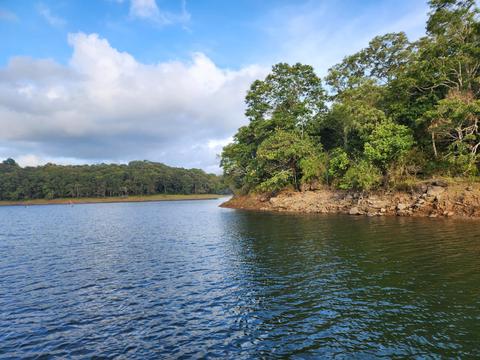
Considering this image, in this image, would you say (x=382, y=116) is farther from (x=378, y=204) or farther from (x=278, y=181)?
(x=278, y=181)

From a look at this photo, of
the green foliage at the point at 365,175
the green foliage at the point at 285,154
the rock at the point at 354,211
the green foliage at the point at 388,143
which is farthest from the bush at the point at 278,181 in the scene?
the green foliage at the point at 388,143

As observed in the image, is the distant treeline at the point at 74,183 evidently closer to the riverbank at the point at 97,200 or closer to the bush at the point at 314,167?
the riverbank at the point at 97,200

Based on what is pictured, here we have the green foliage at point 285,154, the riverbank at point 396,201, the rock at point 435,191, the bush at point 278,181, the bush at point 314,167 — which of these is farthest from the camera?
the bush at point 278,181

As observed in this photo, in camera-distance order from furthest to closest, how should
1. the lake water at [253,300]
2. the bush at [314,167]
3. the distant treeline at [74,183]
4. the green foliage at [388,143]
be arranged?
the distant treeline at [74,183] → the bush at [314,167] → the green foliage at [388,143] → the lake water at [253,300]

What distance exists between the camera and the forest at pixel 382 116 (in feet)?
130

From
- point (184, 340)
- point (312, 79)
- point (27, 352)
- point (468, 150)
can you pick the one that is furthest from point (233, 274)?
point (312, 79)

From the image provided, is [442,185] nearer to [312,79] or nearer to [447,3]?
[447,3]

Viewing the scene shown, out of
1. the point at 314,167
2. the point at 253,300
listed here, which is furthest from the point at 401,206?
the point at 253,300

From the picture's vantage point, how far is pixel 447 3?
42.0 m

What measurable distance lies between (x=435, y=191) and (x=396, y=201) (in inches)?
231

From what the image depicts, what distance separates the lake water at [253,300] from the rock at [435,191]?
13.0 meters

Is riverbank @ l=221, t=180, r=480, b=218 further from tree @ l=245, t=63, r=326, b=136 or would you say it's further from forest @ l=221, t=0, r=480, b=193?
tree @ l=245, t=63, r=326, b=136

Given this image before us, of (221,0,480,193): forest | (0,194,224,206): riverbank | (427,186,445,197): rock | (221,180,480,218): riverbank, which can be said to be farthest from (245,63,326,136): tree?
(0,194,224,206): riverbank

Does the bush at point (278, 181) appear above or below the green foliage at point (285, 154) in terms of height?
below
